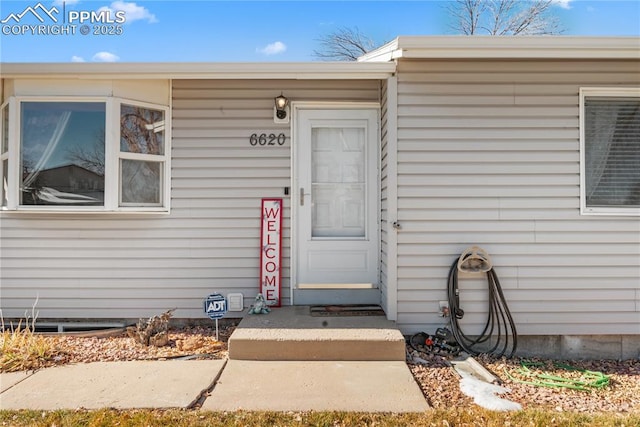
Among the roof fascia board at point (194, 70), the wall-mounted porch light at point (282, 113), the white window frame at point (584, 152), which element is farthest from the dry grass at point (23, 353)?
the white window frame at point (584, 152)

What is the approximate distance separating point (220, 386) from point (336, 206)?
2.14 meters

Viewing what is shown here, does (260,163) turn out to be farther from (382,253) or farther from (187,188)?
(382,253)

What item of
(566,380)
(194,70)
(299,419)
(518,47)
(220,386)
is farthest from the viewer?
(194,70)

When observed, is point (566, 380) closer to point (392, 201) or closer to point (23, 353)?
point (392, 201)

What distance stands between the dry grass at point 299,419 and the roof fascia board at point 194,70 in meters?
2.86

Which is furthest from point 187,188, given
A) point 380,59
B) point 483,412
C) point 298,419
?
point 483,412

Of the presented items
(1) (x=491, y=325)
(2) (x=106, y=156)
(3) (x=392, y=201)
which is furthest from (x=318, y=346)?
(2) (x=106, y=156)

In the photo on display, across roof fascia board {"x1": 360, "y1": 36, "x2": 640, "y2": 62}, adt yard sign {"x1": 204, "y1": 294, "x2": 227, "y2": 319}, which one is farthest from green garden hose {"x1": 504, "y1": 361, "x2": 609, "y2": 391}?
roof fascia board {"x1": 360, "y1": 36, "x2": 640, "y2": 62}

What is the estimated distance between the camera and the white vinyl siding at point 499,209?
369 centimetres

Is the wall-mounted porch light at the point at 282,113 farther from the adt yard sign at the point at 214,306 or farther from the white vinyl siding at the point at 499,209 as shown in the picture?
the adt yard sign at the point at 214,306

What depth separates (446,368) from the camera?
3.17 metres

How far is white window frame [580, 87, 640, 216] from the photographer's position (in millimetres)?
3695

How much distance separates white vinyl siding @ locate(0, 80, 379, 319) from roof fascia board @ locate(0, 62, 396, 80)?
1.12 feet

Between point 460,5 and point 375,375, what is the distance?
1353 centimetres
